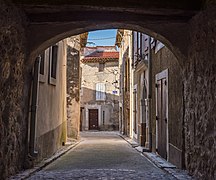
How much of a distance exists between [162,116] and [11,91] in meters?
4.65

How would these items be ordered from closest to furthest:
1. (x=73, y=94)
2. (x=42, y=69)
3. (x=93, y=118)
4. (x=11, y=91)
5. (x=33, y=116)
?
1. (x=11, y=91)
2. (x=33, y=116)
3. (x=42, y=69)
4. (x=73, y=94)
5. (x=93, y=118)

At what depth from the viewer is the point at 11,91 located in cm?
552

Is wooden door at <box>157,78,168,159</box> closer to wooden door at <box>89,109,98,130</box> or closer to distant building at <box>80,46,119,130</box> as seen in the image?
distant building at <box>80,46,119,130</box>

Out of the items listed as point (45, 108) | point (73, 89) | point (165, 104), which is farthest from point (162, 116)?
point (73, 89)

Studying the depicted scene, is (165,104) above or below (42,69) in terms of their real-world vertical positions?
below

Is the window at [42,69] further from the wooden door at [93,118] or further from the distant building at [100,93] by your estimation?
the wooden door at [93,118]

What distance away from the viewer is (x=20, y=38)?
596cm

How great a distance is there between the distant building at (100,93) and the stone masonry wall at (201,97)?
A: 2726 centimetres

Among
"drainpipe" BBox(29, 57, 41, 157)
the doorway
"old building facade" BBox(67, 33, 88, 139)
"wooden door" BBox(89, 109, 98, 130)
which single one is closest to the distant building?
"wooden door" BBox(89, 109, 98, 130)

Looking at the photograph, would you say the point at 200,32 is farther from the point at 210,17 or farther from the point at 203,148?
the point at 203,148

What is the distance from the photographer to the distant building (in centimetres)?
3359

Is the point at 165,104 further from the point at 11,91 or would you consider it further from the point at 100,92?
the point at 100,92

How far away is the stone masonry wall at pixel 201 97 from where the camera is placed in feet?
15.6

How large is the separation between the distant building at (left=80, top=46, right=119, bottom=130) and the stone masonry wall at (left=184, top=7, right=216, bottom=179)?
27260mm
